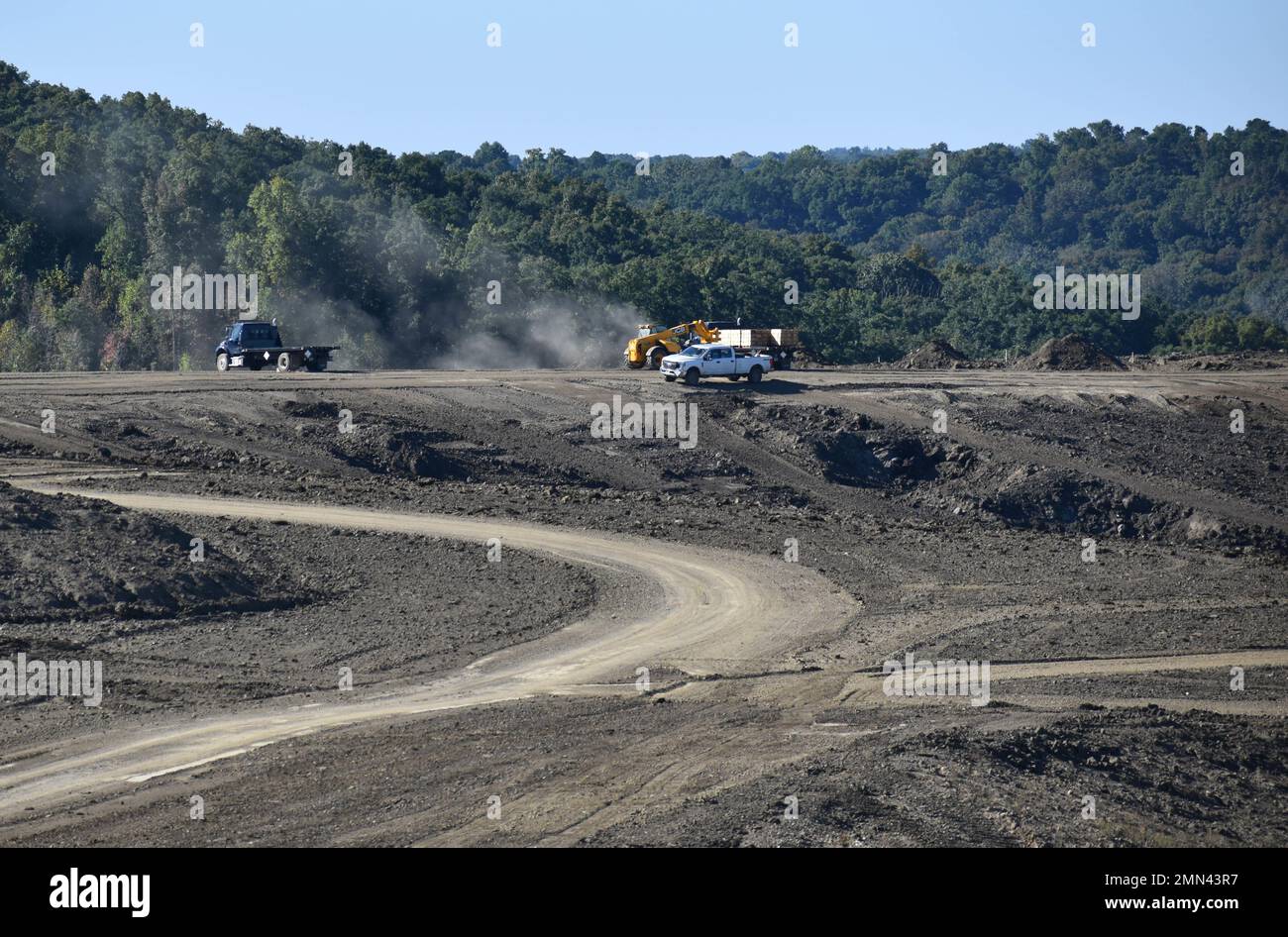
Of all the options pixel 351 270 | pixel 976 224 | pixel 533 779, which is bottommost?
pixel 533 779

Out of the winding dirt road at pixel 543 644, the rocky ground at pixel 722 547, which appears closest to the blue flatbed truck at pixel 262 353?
the rocky ground at pixel 722 547

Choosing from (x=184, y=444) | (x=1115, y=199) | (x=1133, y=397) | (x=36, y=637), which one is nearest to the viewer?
(x=36, y=637)

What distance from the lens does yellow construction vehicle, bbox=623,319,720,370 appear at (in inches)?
2131

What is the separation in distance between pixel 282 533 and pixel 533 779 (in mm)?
14848

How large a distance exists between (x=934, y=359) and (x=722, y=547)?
33429 mm

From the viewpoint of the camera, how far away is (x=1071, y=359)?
2445 inches

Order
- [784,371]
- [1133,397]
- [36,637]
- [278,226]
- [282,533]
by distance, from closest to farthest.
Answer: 1. [36,637]
2. [282,533]
3. [1133,397]
4. [784,371]
5. [278,226]

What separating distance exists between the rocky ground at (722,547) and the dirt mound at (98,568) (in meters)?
0.07

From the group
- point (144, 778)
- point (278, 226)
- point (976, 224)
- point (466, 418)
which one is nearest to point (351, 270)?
point (278, 226)

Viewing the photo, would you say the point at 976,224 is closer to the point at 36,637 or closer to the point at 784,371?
the point at 784,371

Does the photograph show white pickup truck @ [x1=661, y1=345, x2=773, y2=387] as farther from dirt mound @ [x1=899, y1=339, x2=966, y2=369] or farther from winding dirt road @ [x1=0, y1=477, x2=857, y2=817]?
winding dirt road @ [x1=0, y1=477, x2=857, y2=817]

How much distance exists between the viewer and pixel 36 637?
21.8 m

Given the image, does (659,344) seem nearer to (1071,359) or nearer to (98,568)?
(1071,359)

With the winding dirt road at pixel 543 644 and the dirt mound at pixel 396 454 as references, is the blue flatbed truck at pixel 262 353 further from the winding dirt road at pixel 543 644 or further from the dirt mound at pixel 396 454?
the winding dirt road at pixel 543 644
